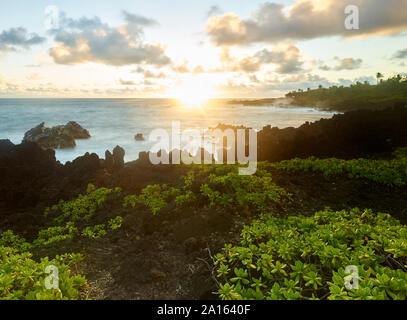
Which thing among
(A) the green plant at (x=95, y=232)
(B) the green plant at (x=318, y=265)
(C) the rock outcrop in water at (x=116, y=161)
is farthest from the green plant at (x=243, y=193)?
(C) the rock outcrop in water at (x=116, y=161)

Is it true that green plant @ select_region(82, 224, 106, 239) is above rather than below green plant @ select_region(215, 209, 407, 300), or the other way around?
below

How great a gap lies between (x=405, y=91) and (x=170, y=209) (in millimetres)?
93534

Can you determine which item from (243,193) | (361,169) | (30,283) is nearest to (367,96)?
(361,169)

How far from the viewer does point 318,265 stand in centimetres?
430

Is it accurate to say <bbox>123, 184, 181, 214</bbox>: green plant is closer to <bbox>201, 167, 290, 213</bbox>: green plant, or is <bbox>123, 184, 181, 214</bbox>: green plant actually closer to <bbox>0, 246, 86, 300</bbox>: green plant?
<bbox>201, 167, 290, 213</bbox>: green plant

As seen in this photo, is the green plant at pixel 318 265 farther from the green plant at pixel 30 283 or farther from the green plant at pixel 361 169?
the green plant at pixel 361 169

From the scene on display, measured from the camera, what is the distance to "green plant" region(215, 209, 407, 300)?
3.33m

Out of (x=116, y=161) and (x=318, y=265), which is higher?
(x=116, y=161)

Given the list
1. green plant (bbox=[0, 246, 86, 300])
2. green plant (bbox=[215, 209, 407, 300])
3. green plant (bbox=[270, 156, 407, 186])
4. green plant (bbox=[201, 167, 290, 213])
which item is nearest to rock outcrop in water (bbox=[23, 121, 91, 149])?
green plant (bbox=[270, 156, 407, 186])

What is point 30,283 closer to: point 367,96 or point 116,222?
point 116,222

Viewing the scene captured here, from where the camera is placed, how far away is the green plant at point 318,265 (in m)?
3.33

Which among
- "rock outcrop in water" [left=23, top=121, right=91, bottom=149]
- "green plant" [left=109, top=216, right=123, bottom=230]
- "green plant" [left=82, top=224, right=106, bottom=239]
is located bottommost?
"green plant" [left=82, top=224, right=106, bottom=239]

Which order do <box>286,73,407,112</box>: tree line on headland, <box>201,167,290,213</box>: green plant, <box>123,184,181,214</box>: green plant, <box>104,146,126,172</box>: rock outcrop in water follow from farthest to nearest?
<box>286,73,407,112</box>: tree line on headland → <box>104,146,126,172</box>: rock outcrop in water → <box>123,184,181,214</box>: green plant → <box>201,167,290,213</box>: green plant
